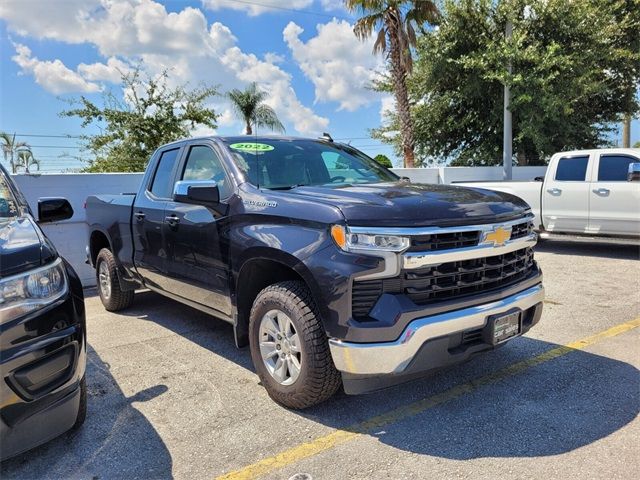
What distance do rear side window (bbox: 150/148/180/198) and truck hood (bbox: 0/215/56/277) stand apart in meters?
1.78

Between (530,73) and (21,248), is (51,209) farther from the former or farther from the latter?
(530,73)

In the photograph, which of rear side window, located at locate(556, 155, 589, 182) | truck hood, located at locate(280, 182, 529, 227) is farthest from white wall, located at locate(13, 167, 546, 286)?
rear side window, located at locate(556, 155, 589, 182)

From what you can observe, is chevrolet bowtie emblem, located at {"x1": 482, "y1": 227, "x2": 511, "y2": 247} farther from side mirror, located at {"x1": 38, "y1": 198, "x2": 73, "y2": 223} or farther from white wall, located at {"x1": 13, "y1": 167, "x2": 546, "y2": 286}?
white wall, located at {"x1": 13, "y1": 167, "x2": 546, "y2": 286}

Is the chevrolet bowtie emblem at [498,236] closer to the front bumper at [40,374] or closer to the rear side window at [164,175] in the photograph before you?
the front bumper at [40,374]

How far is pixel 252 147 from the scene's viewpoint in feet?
13.4

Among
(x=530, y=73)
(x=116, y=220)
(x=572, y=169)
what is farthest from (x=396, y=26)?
(x=116, y=220)

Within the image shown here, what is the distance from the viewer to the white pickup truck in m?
8.38

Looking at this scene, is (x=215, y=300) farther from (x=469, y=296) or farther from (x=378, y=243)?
(x=469, y=296)

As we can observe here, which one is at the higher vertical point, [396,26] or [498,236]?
[396,26]

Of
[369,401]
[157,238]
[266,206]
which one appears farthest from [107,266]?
[369,401]

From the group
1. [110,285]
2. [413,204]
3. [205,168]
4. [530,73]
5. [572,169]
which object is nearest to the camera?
[413,204]

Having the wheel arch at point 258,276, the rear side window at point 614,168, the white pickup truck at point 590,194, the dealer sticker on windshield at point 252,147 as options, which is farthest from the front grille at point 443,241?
the rear side window at point 614,168

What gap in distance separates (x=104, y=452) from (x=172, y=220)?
1983 mm

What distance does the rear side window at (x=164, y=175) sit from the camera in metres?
4.70
